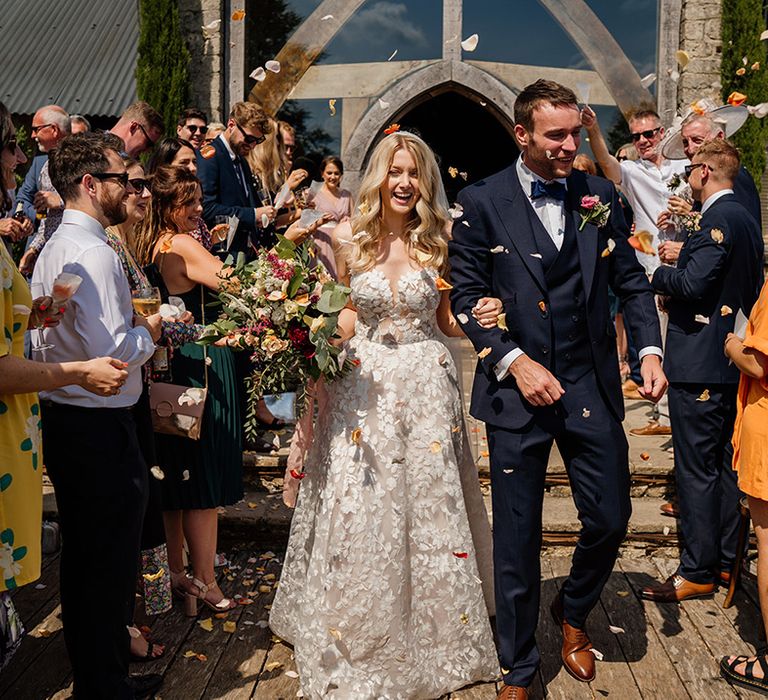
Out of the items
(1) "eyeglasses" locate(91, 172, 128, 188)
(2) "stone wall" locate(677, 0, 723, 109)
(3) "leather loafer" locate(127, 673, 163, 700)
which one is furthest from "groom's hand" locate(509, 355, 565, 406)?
(2) "stone wall" locate(677, 0, 723, 109)

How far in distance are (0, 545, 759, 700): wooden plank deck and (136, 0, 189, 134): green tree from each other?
276 inches

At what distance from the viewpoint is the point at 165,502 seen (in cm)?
399

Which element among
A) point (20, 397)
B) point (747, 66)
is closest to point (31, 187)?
point (20, 397)

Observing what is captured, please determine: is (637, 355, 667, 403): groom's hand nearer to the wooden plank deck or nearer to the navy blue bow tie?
the navy blue bow tie

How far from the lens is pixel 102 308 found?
110 inches

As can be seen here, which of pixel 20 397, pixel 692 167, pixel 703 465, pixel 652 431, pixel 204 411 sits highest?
pixel 692 167

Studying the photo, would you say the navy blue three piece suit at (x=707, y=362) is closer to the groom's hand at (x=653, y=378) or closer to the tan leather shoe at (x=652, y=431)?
the groom's hand at (x=653, y=378)

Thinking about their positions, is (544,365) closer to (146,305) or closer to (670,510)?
(146,305)

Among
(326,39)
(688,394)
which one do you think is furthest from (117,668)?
(326,39)

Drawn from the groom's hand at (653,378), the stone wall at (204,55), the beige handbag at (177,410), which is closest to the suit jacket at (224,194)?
the beige handbag at (177,410)

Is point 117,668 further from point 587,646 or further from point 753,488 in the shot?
point 753,488

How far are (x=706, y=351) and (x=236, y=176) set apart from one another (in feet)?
10.4

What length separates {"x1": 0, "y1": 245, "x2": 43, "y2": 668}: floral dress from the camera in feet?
8.24

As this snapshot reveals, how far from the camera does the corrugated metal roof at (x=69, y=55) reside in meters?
11.5
